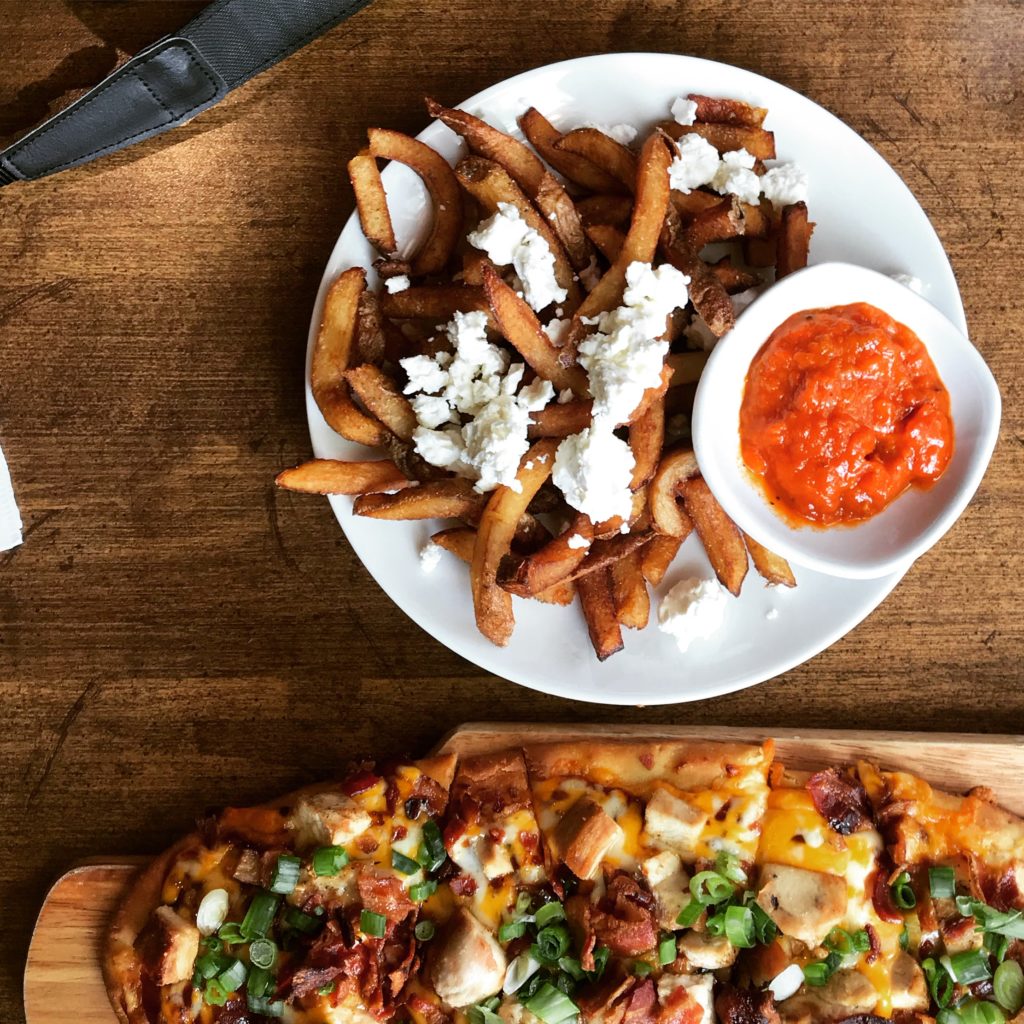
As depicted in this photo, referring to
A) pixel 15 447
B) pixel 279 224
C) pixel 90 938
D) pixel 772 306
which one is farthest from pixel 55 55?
pixel 90 938

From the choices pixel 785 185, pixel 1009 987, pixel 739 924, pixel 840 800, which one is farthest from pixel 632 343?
pixel 1009 987

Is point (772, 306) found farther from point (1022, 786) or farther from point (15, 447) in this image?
point (15, 447)

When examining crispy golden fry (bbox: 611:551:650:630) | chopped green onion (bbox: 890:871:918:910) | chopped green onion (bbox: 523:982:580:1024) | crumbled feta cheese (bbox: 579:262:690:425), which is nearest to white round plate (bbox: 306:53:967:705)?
crispy golden fry (bbox: 611:551:650:630)

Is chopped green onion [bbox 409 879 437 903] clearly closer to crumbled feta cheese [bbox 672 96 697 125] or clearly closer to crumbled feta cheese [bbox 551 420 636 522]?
crumbled feta cheese [bbox 551 420 636 522]

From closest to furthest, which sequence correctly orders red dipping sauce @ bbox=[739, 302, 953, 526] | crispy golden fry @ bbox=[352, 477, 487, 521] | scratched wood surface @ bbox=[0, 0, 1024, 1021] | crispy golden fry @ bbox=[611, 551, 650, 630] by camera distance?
red dipping sauce @ bbox=[739, 302, 953, 526] < crispy golden fry @ bbox=[352, 477, 487, 521] < crispy golden fry @ bbox=[611, 551, 650, 630] < scratched wood surface @ bbox=[0, 0, 1024, 1021]

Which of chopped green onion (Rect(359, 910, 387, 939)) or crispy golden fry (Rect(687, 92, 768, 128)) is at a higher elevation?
crispy golden fry (Rect(687, 92, 768, 128))

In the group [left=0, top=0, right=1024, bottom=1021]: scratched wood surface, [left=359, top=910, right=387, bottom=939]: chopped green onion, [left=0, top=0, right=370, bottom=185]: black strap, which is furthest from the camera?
[left=0, top=0, right=1024, bottom=1021]: scratched wood surface
